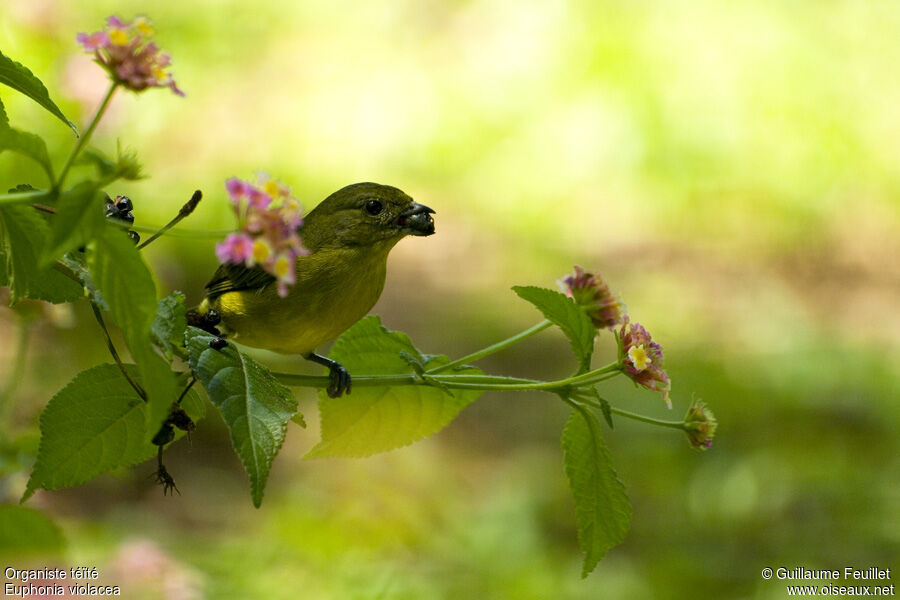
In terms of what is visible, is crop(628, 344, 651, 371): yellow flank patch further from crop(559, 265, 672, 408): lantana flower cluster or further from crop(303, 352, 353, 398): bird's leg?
crop(303, 352, 353, 398): bird's leg

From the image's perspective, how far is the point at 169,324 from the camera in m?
0.84

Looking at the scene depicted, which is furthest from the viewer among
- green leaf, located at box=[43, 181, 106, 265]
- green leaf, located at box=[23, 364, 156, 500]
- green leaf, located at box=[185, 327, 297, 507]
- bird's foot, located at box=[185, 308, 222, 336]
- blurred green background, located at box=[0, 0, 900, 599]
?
blurred green background, located at box=[0, 0, 900, 599]

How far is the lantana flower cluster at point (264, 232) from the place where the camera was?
2.39 ft

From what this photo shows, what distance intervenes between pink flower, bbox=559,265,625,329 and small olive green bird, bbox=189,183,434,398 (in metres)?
0.26

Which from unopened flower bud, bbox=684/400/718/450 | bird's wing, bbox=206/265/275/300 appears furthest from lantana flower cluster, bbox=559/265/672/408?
bird's wing, bbox=206/265/275/300

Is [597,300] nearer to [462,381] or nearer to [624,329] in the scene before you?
[624,329]

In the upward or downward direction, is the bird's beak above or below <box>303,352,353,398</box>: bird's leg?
above

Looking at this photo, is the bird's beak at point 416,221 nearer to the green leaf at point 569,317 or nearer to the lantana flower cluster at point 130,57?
the green leaf at point 569,317

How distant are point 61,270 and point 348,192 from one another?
0.68 m

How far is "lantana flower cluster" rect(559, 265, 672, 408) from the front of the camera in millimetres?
1099

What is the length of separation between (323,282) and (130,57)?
65 centimetres

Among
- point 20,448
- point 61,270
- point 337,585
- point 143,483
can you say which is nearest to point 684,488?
point 337,585

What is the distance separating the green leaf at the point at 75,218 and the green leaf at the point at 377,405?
0.52 meters

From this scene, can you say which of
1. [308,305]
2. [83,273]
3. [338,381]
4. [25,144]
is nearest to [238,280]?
A: [308,305]
